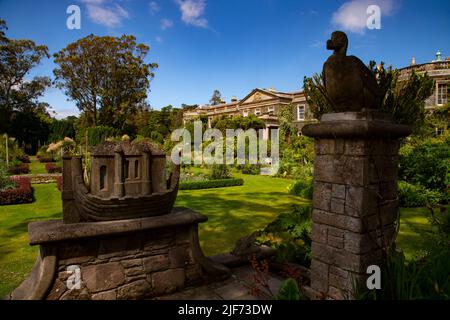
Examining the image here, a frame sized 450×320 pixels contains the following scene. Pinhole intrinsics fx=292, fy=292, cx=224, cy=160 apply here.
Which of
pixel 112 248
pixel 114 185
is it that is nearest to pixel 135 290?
pixel 112 248

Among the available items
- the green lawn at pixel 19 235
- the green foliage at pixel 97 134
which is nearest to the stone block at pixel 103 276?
the green lawn at pixel 19 235

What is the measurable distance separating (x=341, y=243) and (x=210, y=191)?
37.9 ft

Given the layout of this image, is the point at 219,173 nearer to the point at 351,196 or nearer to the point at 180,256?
the point at 180,256

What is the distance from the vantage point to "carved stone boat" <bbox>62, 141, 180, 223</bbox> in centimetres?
377

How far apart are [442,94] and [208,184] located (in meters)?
25.3

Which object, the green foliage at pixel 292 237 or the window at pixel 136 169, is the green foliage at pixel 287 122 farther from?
the window at pixel 136 169

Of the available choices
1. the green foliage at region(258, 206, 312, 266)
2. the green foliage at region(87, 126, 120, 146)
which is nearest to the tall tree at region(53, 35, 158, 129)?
the green foliage at region(87, 126, 120, 146)

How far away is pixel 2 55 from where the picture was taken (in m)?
32.8

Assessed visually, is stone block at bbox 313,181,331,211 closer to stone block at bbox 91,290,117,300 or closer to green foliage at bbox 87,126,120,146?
stone block at bbox 91,290,117,300

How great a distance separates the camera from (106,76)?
3278cm

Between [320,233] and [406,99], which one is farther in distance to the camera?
[406,99]

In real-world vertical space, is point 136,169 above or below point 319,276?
above
